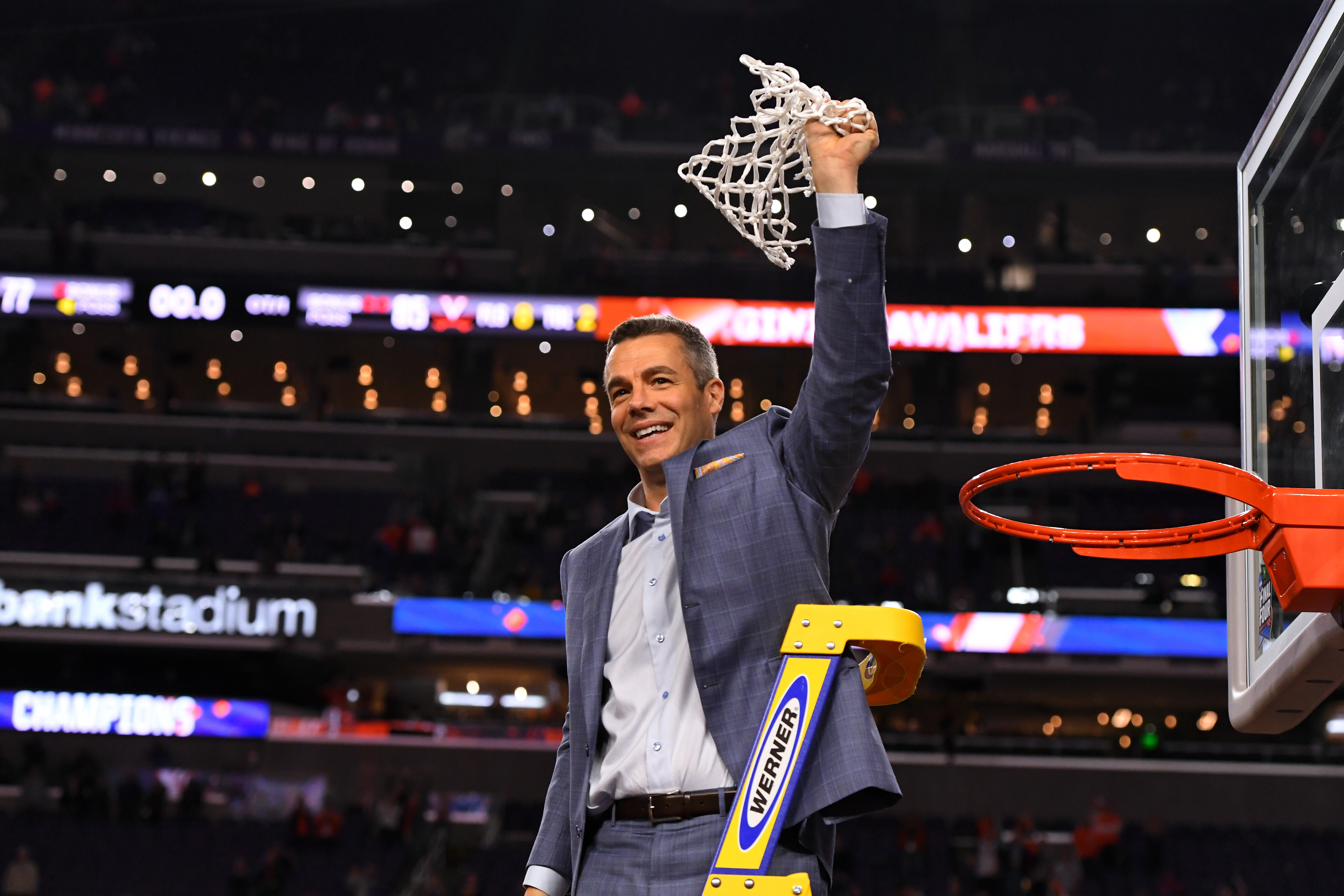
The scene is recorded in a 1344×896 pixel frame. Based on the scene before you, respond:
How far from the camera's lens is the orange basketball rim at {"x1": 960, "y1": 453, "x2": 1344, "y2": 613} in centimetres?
267

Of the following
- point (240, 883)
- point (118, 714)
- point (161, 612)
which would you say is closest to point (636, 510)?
point (240, 883)

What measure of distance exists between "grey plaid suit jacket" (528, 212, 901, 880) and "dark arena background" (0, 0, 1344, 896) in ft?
36.8

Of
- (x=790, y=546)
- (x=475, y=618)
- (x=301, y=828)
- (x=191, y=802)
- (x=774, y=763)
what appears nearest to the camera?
(x=774, y=763)

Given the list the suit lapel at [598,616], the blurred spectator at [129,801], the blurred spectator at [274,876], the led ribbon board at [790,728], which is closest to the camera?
the led ribbon board at [790,728]

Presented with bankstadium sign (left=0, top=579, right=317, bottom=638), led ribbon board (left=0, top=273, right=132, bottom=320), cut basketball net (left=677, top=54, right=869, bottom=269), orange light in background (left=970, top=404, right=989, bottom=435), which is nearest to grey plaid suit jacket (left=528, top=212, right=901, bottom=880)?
cut basketball net (left=677, top=54, right=869, bottom=269)

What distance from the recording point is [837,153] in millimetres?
2334

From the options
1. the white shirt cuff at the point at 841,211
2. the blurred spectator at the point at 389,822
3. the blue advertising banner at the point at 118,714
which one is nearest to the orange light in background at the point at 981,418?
the blurred spectator at the point at 389,822

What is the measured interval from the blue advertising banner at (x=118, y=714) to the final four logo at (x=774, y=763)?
1869cm

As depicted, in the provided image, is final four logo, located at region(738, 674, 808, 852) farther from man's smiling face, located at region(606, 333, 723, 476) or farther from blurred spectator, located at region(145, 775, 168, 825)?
blurred spectator, located at region(145, 775, 168, 825)

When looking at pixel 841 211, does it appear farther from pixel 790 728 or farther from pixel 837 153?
pixel 790 728

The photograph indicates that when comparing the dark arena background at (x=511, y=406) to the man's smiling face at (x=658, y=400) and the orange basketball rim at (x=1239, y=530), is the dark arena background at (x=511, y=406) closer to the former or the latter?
the orange basketball rim at (x=1239, y=530)

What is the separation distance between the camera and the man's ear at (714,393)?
267 centimetres

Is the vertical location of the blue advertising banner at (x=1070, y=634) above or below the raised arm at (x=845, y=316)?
below

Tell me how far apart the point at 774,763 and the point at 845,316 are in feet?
2.40
